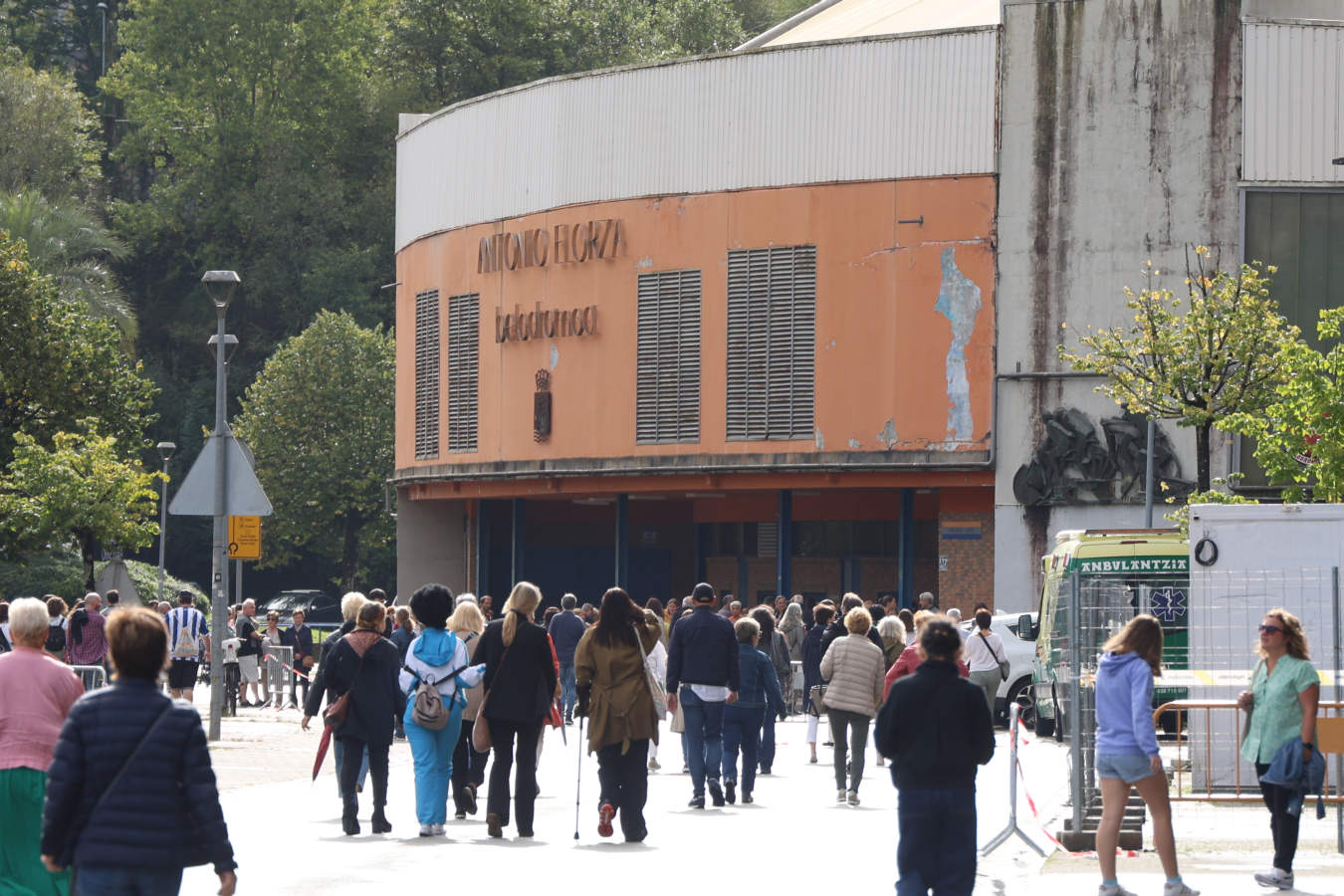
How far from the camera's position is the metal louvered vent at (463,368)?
4434 cm

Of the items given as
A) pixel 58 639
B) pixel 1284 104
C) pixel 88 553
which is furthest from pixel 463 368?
pixel 58 639

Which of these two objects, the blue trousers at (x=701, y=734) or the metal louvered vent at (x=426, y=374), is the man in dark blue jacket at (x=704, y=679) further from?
the metal louvered vent at (x=426, y=374)

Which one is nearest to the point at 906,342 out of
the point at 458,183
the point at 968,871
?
the point at 458,183

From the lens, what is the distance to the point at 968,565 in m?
37.7

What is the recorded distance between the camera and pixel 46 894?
997 cm

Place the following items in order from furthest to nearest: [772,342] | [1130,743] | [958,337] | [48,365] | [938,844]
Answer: [48,365], [772,342], [958,337], [1130,743], [938,844]

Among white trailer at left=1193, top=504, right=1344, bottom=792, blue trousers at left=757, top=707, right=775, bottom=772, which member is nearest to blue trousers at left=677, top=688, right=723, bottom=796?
blue trousers at left=757, top=707, right=775, bottom=772

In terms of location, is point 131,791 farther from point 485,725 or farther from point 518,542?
point 518,542

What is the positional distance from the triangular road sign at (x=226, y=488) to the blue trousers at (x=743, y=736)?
6124 millimetres

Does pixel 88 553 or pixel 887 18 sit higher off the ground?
pixel 887 18

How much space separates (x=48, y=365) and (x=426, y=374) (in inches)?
308

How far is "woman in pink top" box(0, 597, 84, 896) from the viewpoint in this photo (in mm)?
9859

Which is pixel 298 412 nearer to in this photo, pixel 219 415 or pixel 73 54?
pixel 73 54

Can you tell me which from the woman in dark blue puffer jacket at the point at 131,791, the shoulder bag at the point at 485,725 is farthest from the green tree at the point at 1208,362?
the woman in dark blue puffer jacket at the point at 131,791
